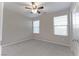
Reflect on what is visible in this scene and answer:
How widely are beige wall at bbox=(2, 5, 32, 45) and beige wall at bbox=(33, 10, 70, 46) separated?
202mm

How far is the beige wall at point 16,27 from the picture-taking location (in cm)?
137

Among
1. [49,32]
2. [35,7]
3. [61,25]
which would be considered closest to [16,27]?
[35,7]

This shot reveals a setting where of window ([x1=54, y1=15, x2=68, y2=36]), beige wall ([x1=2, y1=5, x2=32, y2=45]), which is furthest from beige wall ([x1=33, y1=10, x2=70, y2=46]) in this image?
beige wall ([x1=2, y1=5, x2=32, y2=45])

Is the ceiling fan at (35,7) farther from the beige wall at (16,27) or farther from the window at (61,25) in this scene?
the window at (61,25)

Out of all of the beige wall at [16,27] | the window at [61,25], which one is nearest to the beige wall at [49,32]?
the window at [61,25]

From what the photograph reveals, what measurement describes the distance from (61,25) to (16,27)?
2.62 feet

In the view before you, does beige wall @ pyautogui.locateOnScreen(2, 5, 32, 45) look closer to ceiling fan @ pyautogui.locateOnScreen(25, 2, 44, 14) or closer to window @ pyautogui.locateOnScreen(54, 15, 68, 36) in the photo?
ceiling fan @ pyautogui.locateOnScreen(25, 2, 44, 14)

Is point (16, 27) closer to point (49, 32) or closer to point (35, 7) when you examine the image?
point (35, 7)

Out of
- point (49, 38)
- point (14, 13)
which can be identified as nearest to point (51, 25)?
point (49, 38)

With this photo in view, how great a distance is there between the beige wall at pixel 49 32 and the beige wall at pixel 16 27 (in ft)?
0.66

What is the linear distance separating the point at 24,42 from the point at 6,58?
17.7 inches

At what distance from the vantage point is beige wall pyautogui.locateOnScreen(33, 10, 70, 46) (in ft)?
4.74

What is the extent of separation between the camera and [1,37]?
3.98 ft

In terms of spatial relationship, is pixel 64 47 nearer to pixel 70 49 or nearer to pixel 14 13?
pixel 70 49
